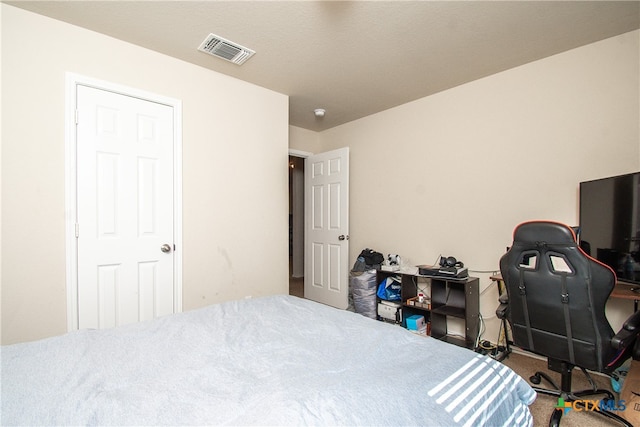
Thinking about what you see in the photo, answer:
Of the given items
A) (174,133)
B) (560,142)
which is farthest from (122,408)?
(560,142)

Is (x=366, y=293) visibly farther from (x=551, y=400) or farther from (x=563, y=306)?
(x=563, y=306)

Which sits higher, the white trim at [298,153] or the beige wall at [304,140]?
the beige wall at [304,140]

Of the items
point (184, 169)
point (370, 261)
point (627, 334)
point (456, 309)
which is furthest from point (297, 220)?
point (627, 334)

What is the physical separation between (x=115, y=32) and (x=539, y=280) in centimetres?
339

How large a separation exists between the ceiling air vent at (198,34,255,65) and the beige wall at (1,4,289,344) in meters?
0.35

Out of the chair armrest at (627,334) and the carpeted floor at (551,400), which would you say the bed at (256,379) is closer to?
the chair armrest at (627,334)

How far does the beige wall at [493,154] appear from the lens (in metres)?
2.31

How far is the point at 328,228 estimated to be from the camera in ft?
13.3

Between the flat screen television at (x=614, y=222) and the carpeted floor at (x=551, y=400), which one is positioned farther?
the flat screen television at (x=614, y=222)

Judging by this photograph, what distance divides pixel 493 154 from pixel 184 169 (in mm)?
2956

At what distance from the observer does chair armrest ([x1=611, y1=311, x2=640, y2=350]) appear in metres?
1.51

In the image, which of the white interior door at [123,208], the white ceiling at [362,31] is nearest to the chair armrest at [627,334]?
the white ceiling at [362,31]

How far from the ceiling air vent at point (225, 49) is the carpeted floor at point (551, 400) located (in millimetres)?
3323

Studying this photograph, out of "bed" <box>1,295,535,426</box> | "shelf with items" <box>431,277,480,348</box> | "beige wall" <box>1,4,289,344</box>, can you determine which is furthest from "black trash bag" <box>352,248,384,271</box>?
"bed" <box>1,295,535,426</box>
